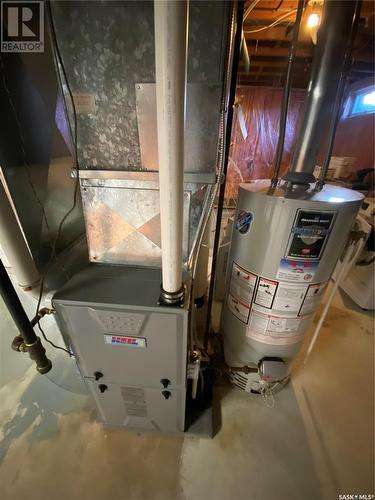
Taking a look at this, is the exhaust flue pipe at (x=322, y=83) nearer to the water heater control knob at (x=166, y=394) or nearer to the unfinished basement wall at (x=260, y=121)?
the water heater control knob at (x=166, y=394)

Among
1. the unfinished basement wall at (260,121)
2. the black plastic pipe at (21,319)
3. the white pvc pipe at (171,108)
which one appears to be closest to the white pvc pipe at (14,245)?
the black plastic pipe at (21,319)

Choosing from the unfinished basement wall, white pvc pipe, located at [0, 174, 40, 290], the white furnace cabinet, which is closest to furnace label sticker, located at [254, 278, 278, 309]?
the white furnace cabinet

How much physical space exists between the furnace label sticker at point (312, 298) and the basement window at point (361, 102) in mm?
3845

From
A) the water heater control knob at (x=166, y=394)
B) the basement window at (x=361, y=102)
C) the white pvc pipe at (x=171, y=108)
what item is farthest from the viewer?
the basement window at (x=361, y=102)

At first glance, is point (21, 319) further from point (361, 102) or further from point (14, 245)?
point (361, 102)

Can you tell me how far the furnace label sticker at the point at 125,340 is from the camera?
2.59ft

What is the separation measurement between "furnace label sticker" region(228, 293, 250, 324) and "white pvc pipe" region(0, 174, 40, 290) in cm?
90

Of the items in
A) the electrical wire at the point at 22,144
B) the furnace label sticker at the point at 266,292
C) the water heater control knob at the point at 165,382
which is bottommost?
the water heater control knob at the point at 165,382

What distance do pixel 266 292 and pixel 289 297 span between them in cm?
10

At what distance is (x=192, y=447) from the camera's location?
1.12m

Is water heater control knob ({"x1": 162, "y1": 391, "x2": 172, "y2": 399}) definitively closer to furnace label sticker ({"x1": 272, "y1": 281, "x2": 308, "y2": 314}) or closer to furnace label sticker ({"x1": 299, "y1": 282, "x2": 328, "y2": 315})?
furnace label sticker ({"x1": 272, "y1": 281, "x2": 308, "y2": 314})

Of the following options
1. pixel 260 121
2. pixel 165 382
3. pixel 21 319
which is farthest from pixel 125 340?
pixel 260 121

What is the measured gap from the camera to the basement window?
3.23m

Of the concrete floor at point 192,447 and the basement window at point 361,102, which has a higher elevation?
the basement window at point 361,102
